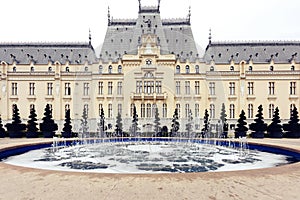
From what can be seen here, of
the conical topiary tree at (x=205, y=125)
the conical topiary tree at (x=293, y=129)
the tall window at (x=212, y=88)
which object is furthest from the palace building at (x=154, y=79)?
the conical topiary tree at (x=293, y=129)

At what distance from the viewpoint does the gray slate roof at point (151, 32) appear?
51969 mm

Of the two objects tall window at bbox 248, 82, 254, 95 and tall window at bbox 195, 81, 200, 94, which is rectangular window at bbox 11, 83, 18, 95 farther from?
tall window at bbox 248, 82, 254, 95

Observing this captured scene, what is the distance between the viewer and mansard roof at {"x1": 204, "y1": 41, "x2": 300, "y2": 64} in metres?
51.9

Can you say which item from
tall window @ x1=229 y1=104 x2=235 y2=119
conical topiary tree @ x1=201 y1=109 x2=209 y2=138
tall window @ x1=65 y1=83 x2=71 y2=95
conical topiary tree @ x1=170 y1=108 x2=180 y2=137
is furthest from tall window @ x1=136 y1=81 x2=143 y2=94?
tall window @ x1=229 y1=104 x2=235 y2=119

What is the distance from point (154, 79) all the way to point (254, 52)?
76.2 feet

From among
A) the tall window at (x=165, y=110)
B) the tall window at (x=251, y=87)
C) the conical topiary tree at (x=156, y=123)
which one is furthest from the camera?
the tall window at (x=251, y=87)

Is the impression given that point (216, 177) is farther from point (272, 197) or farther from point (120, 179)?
point (120, 179)

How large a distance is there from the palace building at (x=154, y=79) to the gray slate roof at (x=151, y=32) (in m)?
0.22

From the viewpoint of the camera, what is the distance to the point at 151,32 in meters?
51.7

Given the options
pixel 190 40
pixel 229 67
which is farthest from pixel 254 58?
pixel 190 40

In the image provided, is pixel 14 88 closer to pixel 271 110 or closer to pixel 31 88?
pixel 31 88

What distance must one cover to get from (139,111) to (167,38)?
18363mm

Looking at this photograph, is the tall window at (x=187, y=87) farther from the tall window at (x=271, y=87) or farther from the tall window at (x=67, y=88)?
the tall window at (x=67, y=88)

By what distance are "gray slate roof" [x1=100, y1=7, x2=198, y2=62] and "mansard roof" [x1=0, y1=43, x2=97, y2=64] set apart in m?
5.16
